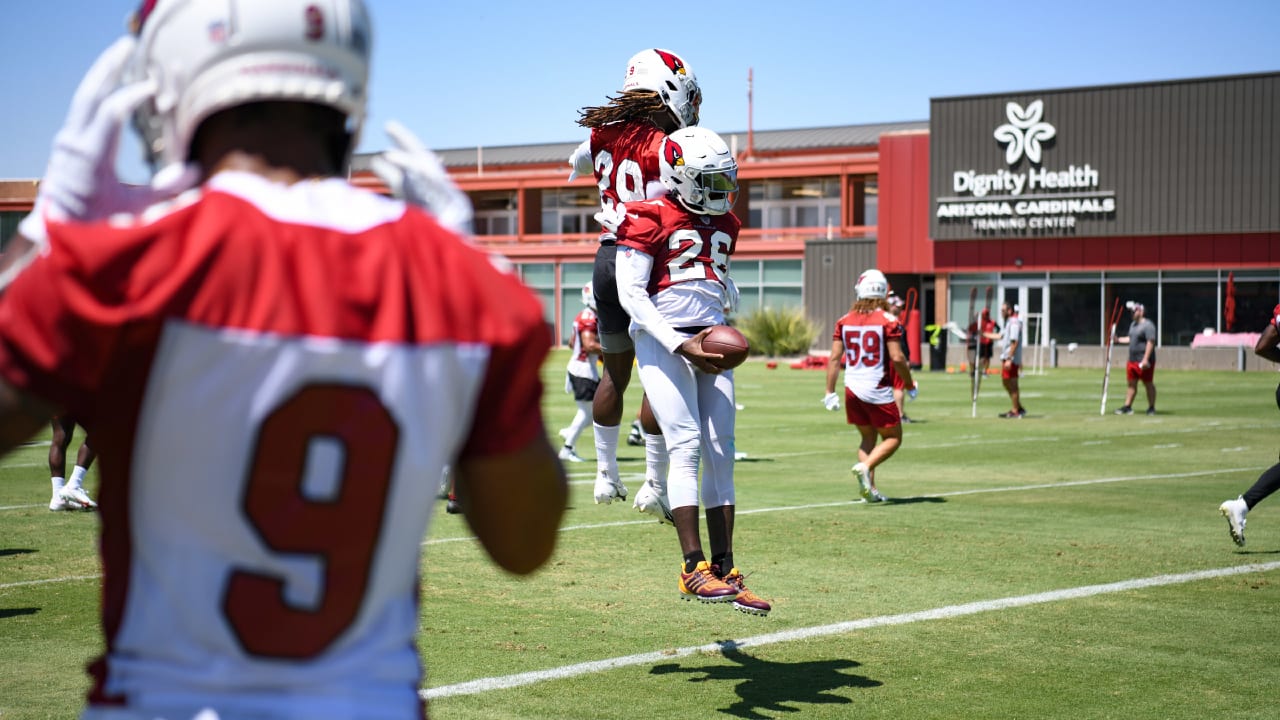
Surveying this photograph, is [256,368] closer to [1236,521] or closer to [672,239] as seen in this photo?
[672,239]

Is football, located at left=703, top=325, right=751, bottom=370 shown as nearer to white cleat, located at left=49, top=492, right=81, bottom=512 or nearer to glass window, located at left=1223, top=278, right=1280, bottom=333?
white cleat, located at left=49, top=492, right=81, bottom=512

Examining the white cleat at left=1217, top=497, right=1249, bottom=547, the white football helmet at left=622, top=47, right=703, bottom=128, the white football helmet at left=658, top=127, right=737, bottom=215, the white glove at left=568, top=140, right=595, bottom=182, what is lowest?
the white cleat at left=1217, top=497, right=1249, bottom=547

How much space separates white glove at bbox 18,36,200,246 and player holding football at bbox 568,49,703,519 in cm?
588

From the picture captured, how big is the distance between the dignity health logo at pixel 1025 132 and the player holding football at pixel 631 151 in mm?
44876

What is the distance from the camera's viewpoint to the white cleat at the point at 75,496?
39.8ft

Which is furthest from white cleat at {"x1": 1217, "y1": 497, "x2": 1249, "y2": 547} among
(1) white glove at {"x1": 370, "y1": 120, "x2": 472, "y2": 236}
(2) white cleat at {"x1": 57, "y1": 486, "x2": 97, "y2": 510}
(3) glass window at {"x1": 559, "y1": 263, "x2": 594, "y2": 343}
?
(3) glass window at {"x1": 559, "y1": 263, "x2": 594, "y2": 343}

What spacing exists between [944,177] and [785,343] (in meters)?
8.68

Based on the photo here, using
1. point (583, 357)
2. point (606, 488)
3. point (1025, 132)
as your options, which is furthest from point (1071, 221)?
point (606, 488)

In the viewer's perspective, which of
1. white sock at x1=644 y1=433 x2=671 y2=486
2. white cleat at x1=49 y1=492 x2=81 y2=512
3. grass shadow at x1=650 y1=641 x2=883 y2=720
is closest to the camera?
grass shadow at x1=650 y1=641 x2=883 y2=720

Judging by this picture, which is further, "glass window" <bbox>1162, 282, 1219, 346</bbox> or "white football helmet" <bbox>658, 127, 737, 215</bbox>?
"glass window" <bbox>1162, 282, 1219, 346</bbox>

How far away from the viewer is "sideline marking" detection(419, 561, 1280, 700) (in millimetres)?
6375

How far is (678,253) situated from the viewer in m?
7.60

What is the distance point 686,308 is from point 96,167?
18.7 feet

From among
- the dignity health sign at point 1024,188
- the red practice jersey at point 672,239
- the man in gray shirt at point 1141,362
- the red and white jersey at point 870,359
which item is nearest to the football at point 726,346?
the red practice jersey at point 672,239
